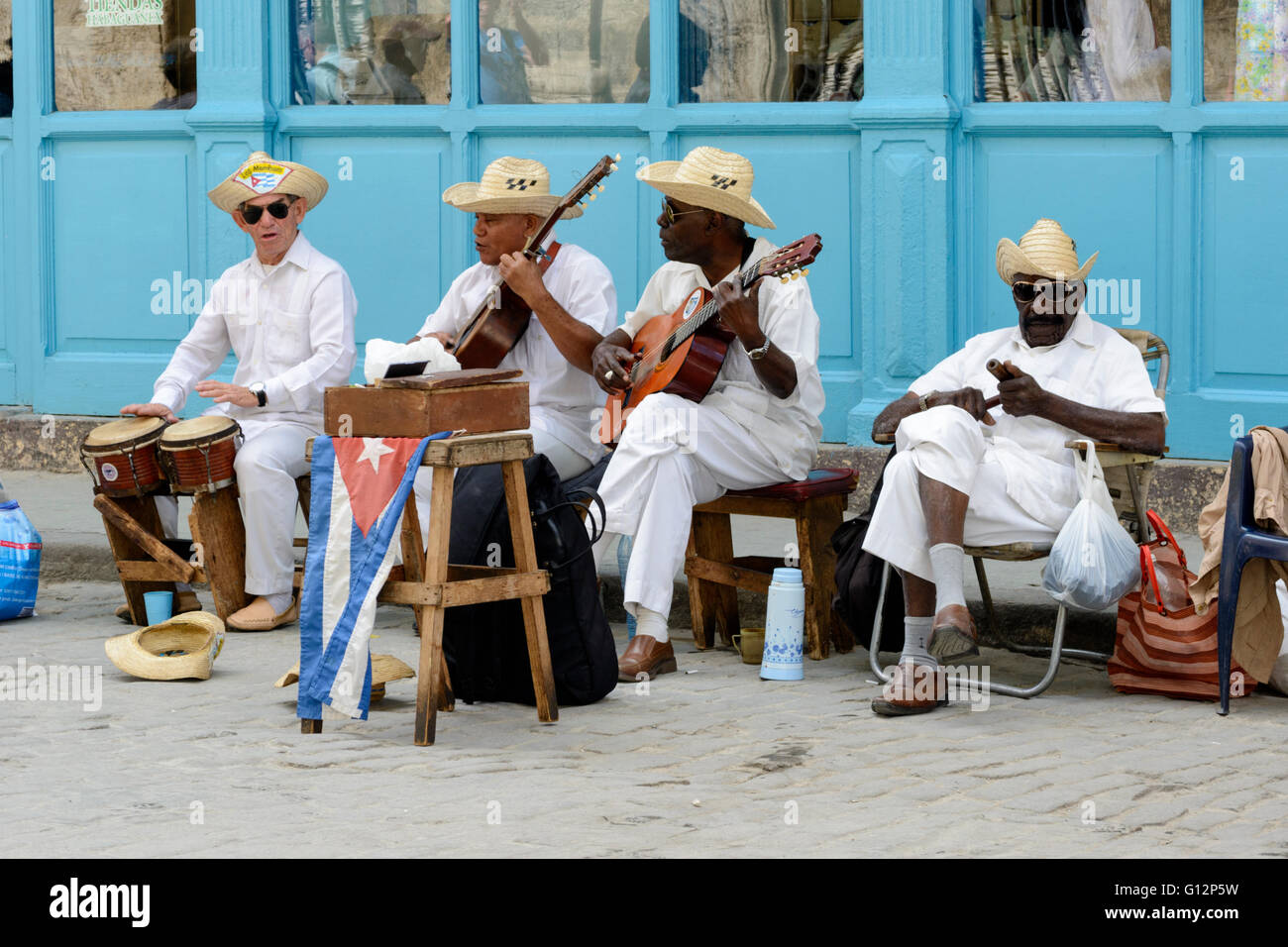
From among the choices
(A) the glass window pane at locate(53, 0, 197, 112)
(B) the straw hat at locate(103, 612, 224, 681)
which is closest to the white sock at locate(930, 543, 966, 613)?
(B) the straw hat at locate(103, 612, 224, 681)

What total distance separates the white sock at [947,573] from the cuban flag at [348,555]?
1.43 m

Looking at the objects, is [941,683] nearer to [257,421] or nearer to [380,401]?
[380,401]

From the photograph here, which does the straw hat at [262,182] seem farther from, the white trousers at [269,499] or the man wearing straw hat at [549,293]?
the white trousers at [269,499]

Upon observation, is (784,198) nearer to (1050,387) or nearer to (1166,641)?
(1050,387)

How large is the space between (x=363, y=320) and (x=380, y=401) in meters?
3.86

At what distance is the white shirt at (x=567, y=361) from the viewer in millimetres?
6426

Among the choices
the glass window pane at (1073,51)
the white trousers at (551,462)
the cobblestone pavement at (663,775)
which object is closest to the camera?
the cobblestone pavement at (663,775)

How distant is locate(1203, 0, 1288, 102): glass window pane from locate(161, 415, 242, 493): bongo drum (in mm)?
4016

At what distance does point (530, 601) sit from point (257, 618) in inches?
68.9

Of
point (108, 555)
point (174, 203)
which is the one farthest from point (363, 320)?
point (108, 555)

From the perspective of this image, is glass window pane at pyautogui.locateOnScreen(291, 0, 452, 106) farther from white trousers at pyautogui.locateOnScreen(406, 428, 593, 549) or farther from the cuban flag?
the cuban flag

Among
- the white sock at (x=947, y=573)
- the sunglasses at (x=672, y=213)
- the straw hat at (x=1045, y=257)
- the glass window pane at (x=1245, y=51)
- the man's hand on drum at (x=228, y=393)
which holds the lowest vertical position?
the white sock at (x=947, y=573)

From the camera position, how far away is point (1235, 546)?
510cm

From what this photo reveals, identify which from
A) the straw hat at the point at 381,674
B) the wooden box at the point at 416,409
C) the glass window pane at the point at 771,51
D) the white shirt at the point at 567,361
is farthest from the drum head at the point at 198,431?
the glass window pane at the point at 771,51
